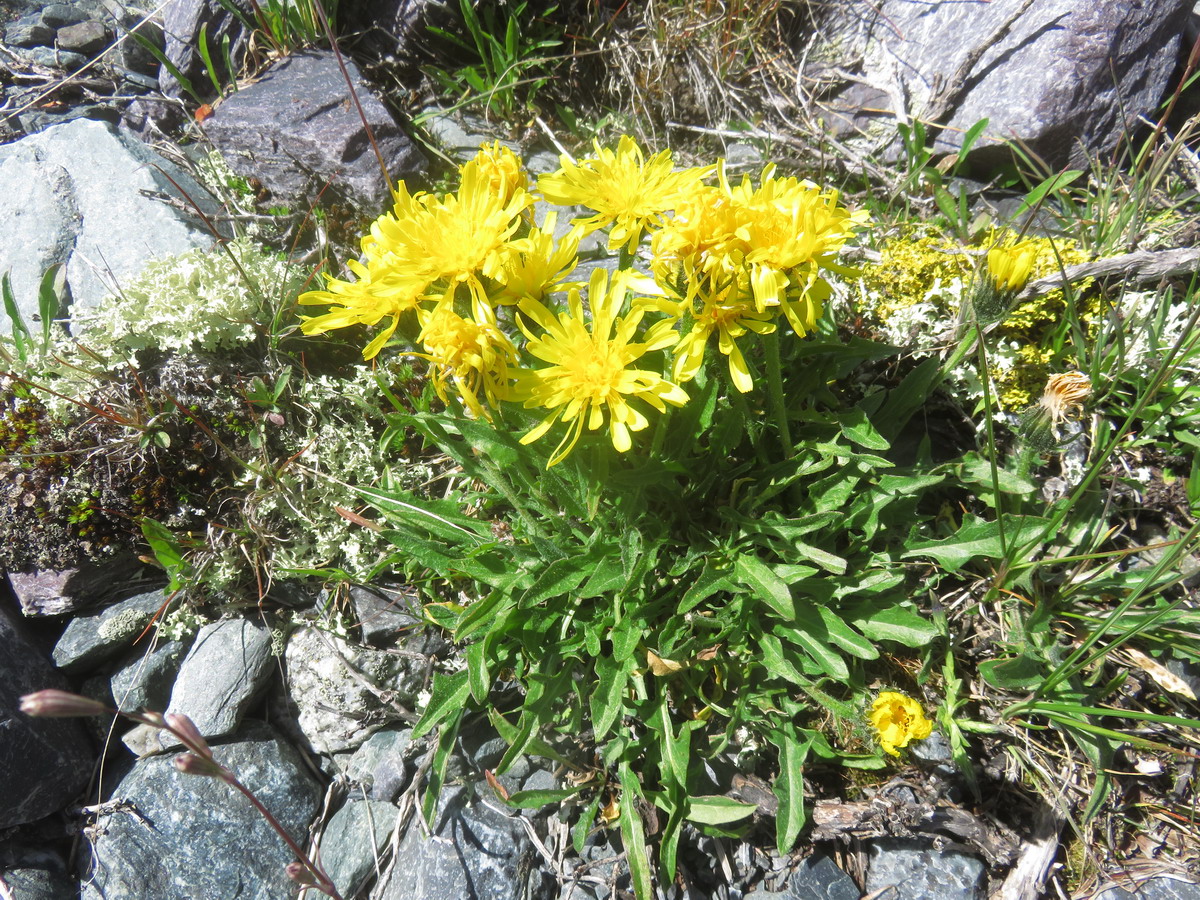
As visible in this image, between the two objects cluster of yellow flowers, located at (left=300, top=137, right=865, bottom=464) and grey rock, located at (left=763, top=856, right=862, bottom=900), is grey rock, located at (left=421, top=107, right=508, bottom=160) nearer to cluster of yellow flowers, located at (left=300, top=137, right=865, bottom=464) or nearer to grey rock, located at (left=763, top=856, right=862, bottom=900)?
cluster of yellow flowers, located at (left=300, top=137, right=865, bottom=464)

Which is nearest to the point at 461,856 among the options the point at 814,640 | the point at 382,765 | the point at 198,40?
the point at 382,765

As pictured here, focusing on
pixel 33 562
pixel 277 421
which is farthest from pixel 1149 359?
pixel 33 562

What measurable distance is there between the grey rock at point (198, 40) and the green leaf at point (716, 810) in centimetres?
427

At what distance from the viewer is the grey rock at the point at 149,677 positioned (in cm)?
285

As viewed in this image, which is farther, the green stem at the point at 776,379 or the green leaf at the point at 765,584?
the green leaf at the point at 765,584

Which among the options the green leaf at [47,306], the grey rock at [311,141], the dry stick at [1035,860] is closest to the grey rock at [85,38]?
the grey rock at [311,141]

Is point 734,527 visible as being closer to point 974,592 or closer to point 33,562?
point 974,592

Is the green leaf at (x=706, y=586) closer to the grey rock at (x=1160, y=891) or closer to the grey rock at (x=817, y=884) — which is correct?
the grey rock at (x=817, y=884)

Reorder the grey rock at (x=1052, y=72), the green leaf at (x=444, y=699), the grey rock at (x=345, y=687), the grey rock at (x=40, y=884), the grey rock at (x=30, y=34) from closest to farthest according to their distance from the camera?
the green leaf at (x=444, y=699) → the grey rock at (x=40, y=884) → the grey rock at (x=345, y=687) → the grey rock at (x=1052, y=72) → the grey rock at (x=30, y=34)

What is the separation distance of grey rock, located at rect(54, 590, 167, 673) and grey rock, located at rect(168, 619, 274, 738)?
24cm

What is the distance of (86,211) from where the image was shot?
360cm

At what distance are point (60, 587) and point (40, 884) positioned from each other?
109cm

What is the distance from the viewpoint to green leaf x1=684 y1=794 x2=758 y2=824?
2.20 meters

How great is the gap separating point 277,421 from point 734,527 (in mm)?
1968
